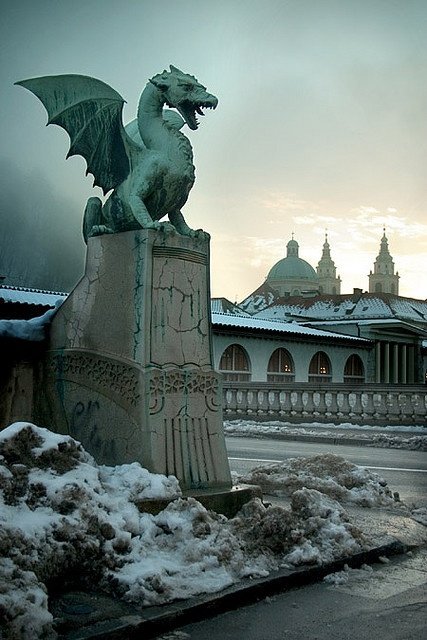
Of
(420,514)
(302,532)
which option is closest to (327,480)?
(420,514)

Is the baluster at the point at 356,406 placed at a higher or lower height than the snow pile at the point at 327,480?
higher

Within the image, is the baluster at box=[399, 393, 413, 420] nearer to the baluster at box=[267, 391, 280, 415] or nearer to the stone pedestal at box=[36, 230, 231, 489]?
the baluster at box=[267, 391, 280, 415]

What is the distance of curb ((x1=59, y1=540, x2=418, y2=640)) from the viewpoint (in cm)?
366

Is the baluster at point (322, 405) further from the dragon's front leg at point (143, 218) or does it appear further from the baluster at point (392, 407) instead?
the dragon's front leg at point (143, 218)

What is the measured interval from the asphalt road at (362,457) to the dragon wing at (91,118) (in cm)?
453

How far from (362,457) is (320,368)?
28410 mm

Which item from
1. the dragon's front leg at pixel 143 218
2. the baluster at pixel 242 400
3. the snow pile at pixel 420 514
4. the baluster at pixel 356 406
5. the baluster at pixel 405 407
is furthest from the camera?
the baluster at pixel 242 400

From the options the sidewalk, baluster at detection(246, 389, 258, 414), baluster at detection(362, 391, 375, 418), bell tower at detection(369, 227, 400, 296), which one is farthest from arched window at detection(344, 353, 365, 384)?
bell tower at detection(369, 227, 400, 296)

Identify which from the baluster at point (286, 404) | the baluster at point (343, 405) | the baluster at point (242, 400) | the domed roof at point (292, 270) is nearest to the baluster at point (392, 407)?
the baluster at point (343, 405)

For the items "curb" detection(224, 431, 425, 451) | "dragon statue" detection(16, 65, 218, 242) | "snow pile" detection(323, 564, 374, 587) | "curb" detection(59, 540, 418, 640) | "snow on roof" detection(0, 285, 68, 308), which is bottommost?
"snow pile" detection(323, 564, 374, 587)

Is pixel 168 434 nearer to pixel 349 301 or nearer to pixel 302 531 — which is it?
pixel 302 531

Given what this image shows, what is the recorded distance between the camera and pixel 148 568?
14.2 feet

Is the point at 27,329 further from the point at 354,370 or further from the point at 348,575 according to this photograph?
the point at 354,370

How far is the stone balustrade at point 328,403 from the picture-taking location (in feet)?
62.5
